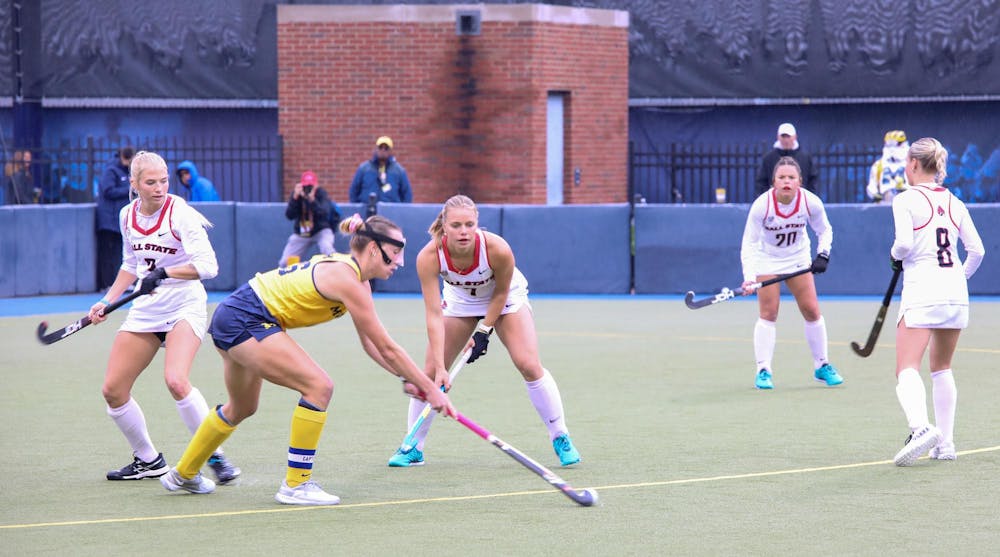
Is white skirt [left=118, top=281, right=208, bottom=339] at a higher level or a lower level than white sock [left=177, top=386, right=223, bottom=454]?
higher

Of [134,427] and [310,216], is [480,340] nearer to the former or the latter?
[134,427]

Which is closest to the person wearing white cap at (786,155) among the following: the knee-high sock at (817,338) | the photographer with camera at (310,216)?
the photographer with camera at (310,216)

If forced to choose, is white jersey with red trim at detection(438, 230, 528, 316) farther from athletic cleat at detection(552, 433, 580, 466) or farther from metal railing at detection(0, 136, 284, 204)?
metal railing at detection(0, 136, 284, 204)

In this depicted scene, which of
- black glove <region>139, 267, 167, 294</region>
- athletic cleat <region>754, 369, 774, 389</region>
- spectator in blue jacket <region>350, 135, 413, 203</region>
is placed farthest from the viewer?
spectator in blue jacket <region>350, 135, 413, 203</region>

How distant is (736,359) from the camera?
1423 centimetres

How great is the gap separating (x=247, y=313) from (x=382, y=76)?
17.1 metres

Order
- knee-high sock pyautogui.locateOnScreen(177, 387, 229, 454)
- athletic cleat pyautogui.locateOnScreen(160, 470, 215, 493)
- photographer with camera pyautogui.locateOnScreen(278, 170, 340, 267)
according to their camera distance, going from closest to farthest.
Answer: athletic cleat pyautogui.locateOnScreen(160, 470, 215, 493) < knee-high sock pyautogui.locateOnScreen(177, 387, 229, 454) < photographer with camera pyautogui.locateOnScreen(278, 170, 340, 267)

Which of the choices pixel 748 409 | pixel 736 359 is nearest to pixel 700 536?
pixel 748 409

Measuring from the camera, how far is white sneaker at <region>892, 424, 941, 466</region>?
8695mm

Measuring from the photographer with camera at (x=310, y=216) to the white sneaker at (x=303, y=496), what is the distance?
11.5m

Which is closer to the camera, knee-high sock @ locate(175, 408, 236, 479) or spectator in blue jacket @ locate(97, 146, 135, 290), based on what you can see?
knee-high sock @ locate(175, 408, 236, 479)

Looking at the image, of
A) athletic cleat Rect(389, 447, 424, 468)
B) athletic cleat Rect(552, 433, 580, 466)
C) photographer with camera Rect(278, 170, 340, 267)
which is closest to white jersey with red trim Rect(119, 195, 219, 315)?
athletic cleat Rect(389, 447, 424, 468)

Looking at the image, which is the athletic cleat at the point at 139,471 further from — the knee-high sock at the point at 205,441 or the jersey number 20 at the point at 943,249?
the jersey number 20 at the point at 943,249

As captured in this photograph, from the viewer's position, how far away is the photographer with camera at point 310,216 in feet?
64.4
